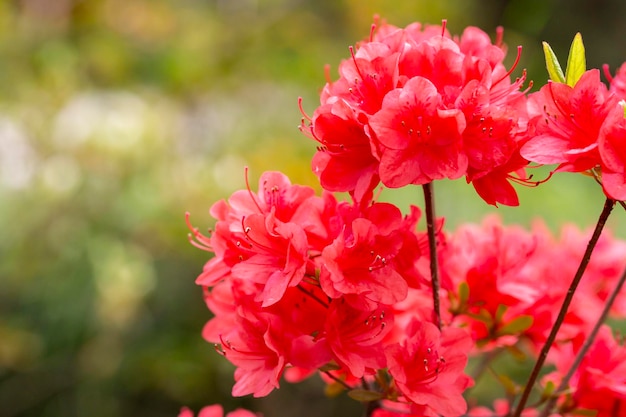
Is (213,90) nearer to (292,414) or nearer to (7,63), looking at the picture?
(7,63)

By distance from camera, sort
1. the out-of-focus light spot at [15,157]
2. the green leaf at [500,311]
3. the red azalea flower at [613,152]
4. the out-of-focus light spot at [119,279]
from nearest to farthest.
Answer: the red azalea flower at [613,152], the green leaf at [500,311], the out-of-focus light spot at [119,279], the out-of-focus light spot at [15,157]

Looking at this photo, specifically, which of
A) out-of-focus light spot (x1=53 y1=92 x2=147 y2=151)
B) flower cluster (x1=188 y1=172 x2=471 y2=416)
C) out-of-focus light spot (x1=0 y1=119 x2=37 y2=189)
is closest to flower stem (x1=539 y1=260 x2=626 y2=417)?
flower cluster (x1=188 y1=172 x2=471 y2=416)

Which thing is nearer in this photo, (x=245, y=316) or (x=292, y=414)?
(x=245, y=316)

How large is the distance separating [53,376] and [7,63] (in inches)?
53.8

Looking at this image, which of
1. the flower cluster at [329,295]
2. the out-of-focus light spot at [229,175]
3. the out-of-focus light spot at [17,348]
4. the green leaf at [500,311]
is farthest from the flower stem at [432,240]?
the out-of-focus light spot at [17,348]

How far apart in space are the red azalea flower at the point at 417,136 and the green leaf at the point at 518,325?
24 centimetres

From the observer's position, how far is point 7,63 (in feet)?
9.96

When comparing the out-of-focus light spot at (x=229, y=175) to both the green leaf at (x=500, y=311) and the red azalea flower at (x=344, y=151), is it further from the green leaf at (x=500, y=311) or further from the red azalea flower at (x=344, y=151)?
the red azalea flower at (x=344, y=151)

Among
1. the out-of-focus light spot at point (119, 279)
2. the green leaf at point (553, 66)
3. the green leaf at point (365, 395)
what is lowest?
the out-of-focus light spot at point (119, 279)

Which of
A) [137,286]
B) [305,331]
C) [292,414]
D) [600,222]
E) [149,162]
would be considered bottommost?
[292,414]

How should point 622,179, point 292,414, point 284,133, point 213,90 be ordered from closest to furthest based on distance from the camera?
point 622,179
point 292,414
point 284,133
point 213,90

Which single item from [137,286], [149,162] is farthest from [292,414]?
[149,162]

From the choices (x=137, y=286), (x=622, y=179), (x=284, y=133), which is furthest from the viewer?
(x=284, y=133)

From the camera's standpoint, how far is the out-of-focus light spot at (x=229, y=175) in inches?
91.7
